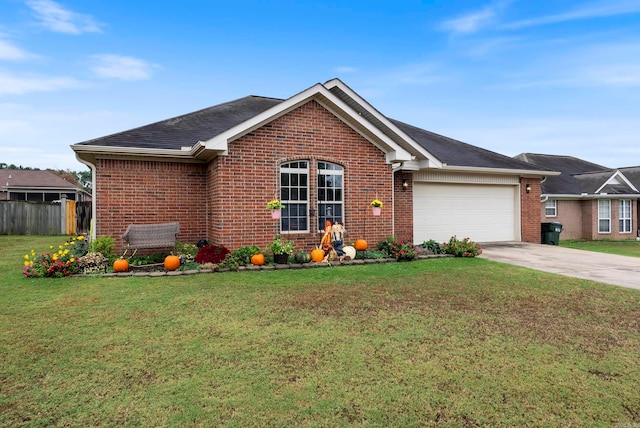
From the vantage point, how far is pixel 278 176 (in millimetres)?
9836

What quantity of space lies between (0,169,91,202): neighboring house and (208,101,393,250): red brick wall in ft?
76.2

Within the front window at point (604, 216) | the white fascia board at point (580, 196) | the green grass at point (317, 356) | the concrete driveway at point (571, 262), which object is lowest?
the green grass at point (317, 356)

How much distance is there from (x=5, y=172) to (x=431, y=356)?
36781 mm

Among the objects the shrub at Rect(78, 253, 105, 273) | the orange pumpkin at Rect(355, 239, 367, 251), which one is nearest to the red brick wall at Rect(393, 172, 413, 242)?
the orange pumpkin at Rect(355, 239, 367, 251)

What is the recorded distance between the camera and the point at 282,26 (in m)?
14.3

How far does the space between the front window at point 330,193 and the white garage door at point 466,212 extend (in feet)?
12.4

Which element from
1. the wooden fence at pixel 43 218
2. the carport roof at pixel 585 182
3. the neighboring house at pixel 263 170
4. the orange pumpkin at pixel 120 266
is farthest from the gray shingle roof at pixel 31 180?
the carport roof at pixel 585 182

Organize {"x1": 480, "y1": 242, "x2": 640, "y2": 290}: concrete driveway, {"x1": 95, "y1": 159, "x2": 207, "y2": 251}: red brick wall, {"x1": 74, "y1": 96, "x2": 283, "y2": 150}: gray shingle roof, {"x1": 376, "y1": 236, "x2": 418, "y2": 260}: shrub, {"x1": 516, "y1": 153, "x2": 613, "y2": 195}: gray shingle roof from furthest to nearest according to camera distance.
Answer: {"x1": 516, "y1": 153, "x2": 613, "y2": 195}: gray shingle roof
{"x1": 376, "y1": 236, "x2": 418, "y2": 260}: shrub
{"x1": 74, "y1": 96, "x2": 283, "y2": 150}: gray shingle roof
{"x1": 95, "y1": 159, "x2": 207, "y2": 251}: red brick wall
{"x1": 480, "y1": 242, "x2": 640, "y2": 290}: concrete driveway

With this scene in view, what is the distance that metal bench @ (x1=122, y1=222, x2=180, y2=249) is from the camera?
904 centimetres

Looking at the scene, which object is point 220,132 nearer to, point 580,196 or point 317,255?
point 317,255

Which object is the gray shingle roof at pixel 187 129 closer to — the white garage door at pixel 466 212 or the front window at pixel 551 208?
the white garage door at pixel 466 212

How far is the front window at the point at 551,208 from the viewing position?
1825 cm

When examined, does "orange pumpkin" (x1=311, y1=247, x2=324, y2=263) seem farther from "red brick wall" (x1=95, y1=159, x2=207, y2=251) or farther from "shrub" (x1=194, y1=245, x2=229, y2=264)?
"red brick wall" (x1=95, y1=159, x2=207, y2=251)

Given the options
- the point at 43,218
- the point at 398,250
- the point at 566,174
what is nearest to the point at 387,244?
the point at 398,250
